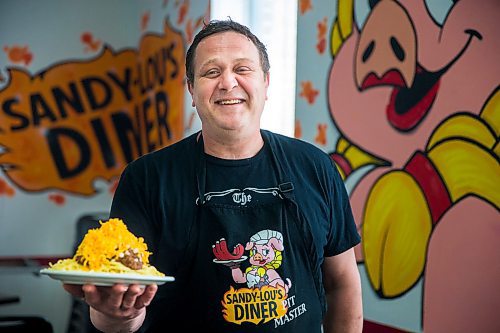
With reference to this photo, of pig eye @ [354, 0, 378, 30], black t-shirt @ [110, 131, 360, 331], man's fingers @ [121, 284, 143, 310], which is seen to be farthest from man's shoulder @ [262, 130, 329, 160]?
pig eye @ [354, 0, 378, 30]

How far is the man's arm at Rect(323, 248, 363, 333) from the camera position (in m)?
1.58

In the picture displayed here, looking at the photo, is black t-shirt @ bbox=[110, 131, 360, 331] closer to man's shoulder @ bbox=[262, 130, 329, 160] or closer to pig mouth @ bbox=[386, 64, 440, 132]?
man's shoulder @ bbox=[262, 130, 329, 160]

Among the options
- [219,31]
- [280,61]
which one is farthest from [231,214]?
[280,61]

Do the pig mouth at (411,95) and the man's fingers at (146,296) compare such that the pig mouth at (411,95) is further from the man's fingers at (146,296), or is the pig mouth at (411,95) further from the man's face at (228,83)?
the man's fingers at (146,296)

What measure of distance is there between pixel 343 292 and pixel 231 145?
1.57ft

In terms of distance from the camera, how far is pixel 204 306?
4.63 ft

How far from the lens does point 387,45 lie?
2193mm

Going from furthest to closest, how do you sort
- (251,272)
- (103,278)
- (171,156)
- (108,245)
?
1. (171,156)
2. (251,272)
3. (108,245)
4. (103,278)

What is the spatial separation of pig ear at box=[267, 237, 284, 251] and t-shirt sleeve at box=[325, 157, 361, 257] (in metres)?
0.16

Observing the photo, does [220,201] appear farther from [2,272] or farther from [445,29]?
[2,272]

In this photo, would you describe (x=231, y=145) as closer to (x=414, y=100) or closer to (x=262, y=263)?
(x=262, y=263)

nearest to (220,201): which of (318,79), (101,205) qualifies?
(318,79)

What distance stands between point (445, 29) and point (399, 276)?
827 millimetres

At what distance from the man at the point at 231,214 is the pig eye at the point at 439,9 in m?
0.71
